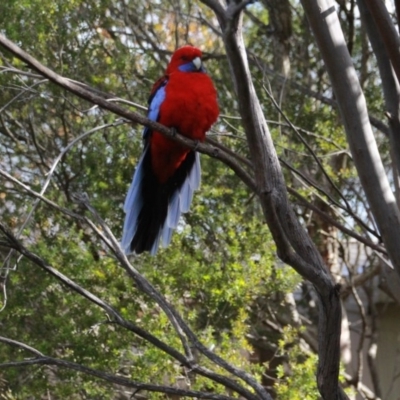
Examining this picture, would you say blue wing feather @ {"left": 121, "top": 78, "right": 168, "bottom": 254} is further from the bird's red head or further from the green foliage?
the green foliage

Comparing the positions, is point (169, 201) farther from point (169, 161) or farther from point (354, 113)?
point (354, 113)

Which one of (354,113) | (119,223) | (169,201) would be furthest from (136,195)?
(119,223)

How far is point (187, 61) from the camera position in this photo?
10.9 feet

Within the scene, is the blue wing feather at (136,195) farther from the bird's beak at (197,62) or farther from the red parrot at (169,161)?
the bird's beak at (197,62)

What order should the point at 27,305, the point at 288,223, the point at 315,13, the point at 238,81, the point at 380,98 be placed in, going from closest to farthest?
1. the point at 238,81
2. the point at 288,223
3. the point at 315,13
4. the point at 27,305
5. the point at 380,98

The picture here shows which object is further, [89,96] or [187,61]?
[187,61]

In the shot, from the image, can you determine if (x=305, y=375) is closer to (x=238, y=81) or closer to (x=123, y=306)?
(x=123, y=306)

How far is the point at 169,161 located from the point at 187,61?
49 centimetres

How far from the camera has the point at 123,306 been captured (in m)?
4.02

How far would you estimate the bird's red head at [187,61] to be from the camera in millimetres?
3240

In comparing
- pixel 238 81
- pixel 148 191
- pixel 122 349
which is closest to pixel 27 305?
pixel 122 349

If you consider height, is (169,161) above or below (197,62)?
below

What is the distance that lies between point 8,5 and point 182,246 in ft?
5.73

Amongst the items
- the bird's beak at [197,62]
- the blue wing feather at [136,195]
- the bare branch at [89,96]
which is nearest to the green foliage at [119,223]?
the bird's beak at [197,62]
